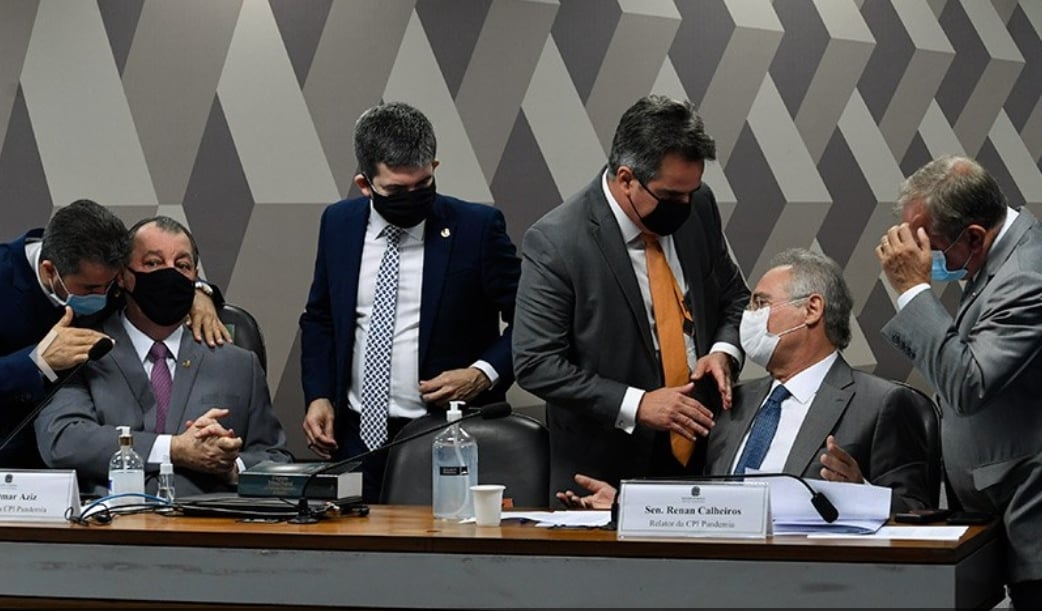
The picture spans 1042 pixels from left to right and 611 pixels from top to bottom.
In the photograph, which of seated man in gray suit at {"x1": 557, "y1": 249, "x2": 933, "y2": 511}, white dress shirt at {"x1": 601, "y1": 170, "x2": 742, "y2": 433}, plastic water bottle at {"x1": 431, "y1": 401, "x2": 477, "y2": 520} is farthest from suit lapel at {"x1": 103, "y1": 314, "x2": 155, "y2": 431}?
white dress shirt at {"x1": 601, "y1": 170, "x2": 742, "y2": 433}

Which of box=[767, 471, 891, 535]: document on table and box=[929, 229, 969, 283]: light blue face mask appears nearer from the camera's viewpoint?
box=[767, 471, 891, 535]: document on table

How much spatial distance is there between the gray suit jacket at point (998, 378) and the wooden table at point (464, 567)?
11 cm

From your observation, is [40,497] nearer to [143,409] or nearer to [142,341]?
[143,409]

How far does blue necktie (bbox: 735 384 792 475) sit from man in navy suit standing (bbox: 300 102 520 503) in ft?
2.92

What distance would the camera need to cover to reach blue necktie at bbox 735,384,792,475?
3379mm

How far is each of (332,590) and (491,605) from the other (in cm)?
32

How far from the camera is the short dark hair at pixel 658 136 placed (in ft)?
11.4

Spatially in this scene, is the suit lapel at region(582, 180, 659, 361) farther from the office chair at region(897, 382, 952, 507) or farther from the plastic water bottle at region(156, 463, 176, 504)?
the plastic water bottle at region(156, 463, 176, 504)

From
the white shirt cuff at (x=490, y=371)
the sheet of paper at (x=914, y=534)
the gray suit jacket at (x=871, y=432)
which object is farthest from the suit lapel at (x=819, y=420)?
the white shirt cuff at (x=490, y=371)

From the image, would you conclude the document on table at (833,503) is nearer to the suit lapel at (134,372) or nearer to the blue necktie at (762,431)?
the blue necktie at (762,431)

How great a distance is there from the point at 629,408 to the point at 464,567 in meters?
0.92

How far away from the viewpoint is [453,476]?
3.07 m

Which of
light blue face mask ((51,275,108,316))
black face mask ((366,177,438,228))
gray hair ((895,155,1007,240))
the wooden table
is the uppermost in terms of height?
black face mask ((366,177,438,228))

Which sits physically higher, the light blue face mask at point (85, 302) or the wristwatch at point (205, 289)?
the wristwatch at point (205, 289)
